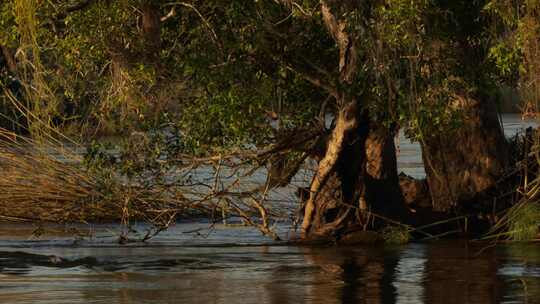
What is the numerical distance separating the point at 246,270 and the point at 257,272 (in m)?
0.25

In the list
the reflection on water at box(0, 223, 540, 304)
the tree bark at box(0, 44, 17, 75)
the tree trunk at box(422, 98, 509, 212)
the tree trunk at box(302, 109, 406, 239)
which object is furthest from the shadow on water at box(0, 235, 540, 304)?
the tree bark at box(0, 44, 17, 75)

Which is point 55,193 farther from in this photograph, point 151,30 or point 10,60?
point 151,30

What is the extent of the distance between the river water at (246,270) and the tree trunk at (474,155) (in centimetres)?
112

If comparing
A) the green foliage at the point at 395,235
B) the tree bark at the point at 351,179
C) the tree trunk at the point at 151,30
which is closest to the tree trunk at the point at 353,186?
the tree bark at the point at 351,179

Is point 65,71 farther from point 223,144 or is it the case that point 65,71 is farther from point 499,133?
point 499,133

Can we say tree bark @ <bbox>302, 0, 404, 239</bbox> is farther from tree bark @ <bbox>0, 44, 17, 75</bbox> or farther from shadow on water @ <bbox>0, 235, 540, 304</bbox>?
tree bark @ <bbox>0, 44, 17, 75</bbox>

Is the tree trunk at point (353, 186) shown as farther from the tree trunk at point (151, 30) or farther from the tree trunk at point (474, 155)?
the tree trunk at point (151, 30)

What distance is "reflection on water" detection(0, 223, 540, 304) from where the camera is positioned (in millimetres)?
14711

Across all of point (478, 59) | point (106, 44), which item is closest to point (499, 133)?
point (478, 59)

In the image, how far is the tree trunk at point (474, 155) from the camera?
68.8 ft

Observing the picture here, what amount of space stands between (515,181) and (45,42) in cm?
659

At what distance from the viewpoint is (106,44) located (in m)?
19.0

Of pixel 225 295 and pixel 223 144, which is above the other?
pixel 223 144

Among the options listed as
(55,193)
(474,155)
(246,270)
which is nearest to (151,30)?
(246,270)
